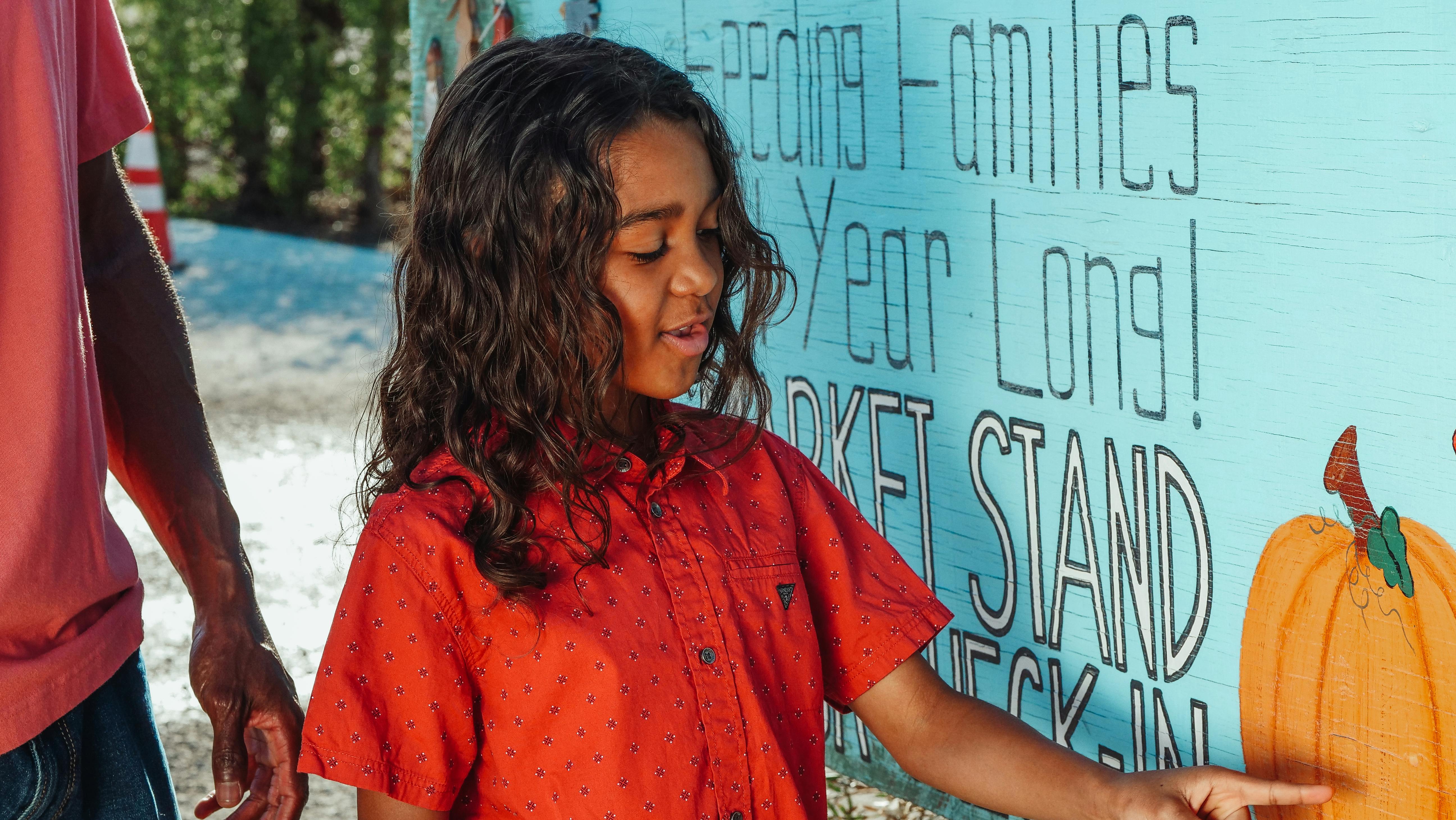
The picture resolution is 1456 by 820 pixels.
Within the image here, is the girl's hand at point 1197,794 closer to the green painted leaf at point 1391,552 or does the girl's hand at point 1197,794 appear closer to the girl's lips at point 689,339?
the green painted leaf at point 1391,552

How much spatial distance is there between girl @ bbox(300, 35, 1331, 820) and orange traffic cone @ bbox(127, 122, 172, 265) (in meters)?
7.17

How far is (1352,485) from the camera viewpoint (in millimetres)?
1685

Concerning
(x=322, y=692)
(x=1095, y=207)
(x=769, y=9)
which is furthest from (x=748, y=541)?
(x=769, y=9)

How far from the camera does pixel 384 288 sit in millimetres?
2318

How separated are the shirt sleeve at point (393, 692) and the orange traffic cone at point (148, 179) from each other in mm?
7333

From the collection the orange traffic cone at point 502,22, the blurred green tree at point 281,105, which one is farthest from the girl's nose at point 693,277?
the blurred green tree at point 281,105

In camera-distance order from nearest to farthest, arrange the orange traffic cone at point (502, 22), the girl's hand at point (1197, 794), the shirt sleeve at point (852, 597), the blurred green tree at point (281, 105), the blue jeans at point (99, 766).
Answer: the blue jeans at point (99, 766) → the girl's hand at point (1197, 794) → the shirt sleeve at point (852, 597) → the orange traffic cone at point (502, 22) → the blurred green tree at point (281, 105)

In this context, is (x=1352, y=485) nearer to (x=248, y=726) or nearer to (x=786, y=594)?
(x=786, y=594)

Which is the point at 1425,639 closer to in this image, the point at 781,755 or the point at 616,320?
the point at 781,755

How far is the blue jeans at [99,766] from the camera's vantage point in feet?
4.77

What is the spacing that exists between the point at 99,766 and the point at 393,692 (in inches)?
12.8

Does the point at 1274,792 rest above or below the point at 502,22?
below

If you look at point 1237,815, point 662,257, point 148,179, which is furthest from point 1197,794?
point 148,179

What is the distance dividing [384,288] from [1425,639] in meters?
1.55
